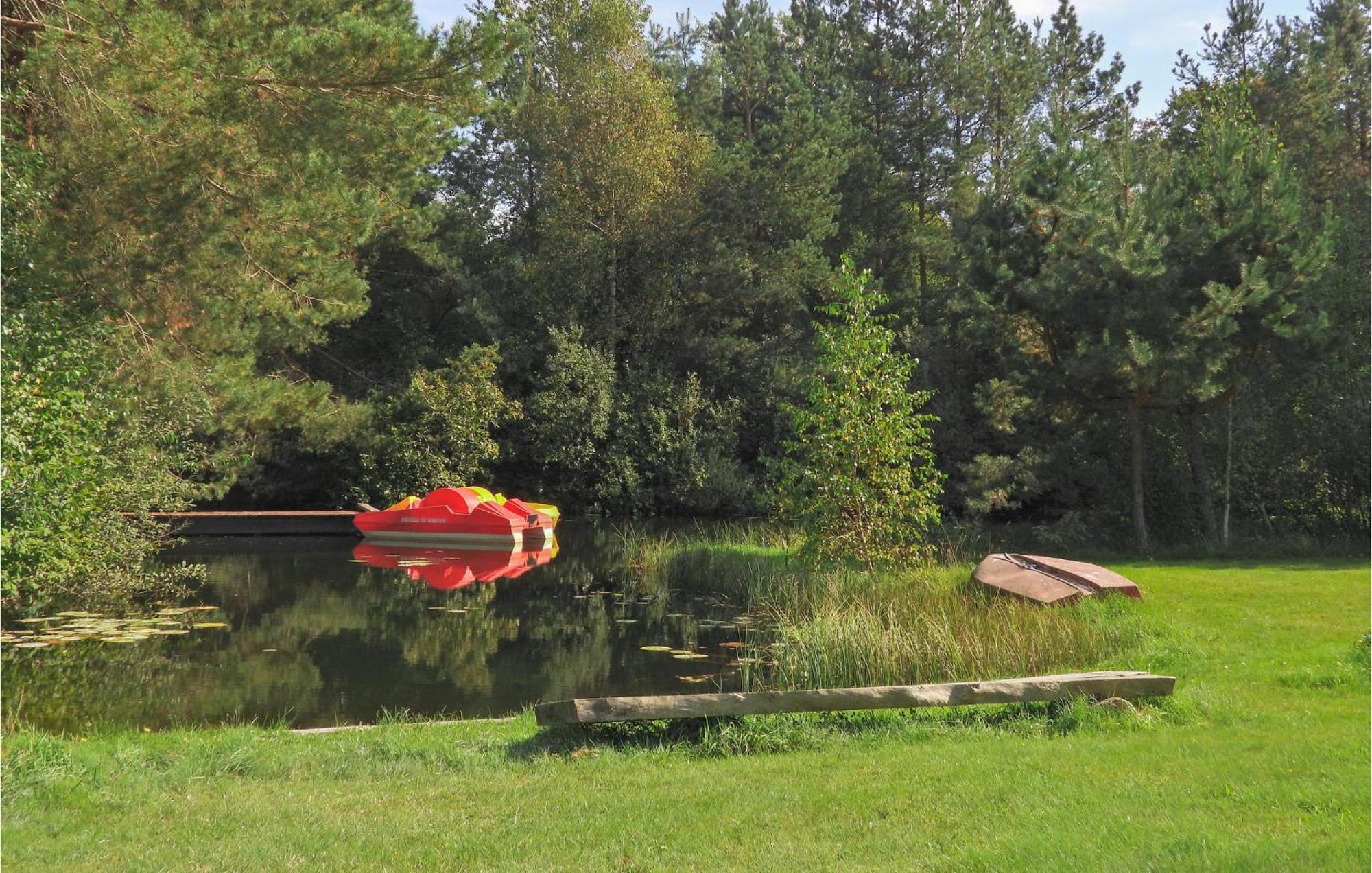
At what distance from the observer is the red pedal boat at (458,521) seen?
73.7 feet

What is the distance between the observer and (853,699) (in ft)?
21.5

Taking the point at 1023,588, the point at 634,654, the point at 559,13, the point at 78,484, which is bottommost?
the point at 634,654

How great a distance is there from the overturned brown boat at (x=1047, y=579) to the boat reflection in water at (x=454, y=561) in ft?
28.3

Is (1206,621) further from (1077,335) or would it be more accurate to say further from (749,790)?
(1077,335)

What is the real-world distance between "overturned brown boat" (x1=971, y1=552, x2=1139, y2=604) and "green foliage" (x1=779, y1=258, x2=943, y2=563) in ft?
3.25

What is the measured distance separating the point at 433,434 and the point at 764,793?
81.6 ft

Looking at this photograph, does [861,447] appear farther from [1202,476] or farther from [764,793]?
[1202,476]

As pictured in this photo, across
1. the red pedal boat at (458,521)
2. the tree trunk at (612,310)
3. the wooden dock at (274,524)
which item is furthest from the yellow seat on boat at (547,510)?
the tree trunk at (612,310)

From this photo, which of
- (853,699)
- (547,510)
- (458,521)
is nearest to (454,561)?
(458,521)

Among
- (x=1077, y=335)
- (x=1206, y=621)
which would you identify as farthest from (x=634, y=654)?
(x=1077, y=335)

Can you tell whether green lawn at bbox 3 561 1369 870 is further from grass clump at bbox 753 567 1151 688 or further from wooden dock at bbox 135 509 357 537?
wooden dock at bbox 135 509 357 537

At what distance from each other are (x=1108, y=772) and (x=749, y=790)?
5.77ft

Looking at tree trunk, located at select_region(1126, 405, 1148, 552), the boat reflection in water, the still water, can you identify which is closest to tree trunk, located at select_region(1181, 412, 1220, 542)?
tree trunk, located at select_region(1126, 405, 1148, 552)

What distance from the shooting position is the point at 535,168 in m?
34.7
